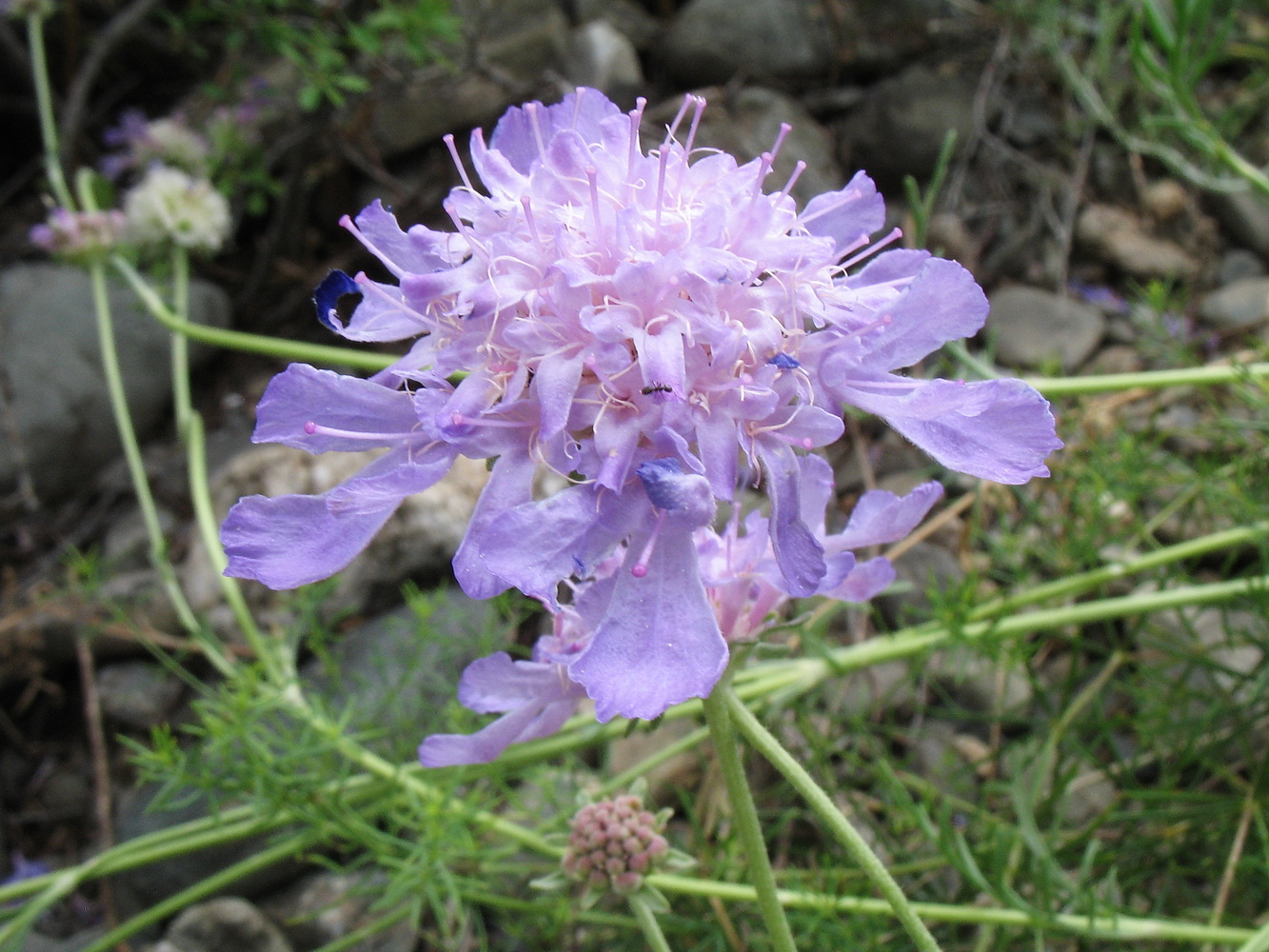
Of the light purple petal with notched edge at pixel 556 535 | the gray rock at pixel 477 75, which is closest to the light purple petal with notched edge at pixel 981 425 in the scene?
the light purple petal with notched edge at pixel 556 535

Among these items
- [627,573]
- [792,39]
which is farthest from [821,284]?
[792,39]

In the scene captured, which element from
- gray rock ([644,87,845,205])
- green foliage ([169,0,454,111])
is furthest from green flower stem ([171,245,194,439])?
gray rock ([644,87,845,205])

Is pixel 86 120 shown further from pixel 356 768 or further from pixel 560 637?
pixel 560 637

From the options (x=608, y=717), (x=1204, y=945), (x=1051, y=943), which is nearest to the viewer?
(x=608, y=717)

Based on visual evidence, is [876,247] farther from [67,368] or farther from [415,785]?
[67,368]

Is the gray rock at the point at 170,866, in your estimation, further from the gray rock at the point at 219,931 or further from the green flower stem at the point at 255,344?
the green flower stem at the point at 255,344

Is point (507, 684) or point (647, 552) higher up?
point (647, 552)

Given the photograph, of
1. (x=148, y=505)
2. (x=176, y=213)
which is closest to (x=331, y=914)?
(x=148, y=505)

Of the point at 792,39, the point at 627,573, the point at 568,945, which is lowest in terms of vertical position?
the point at 568,945
